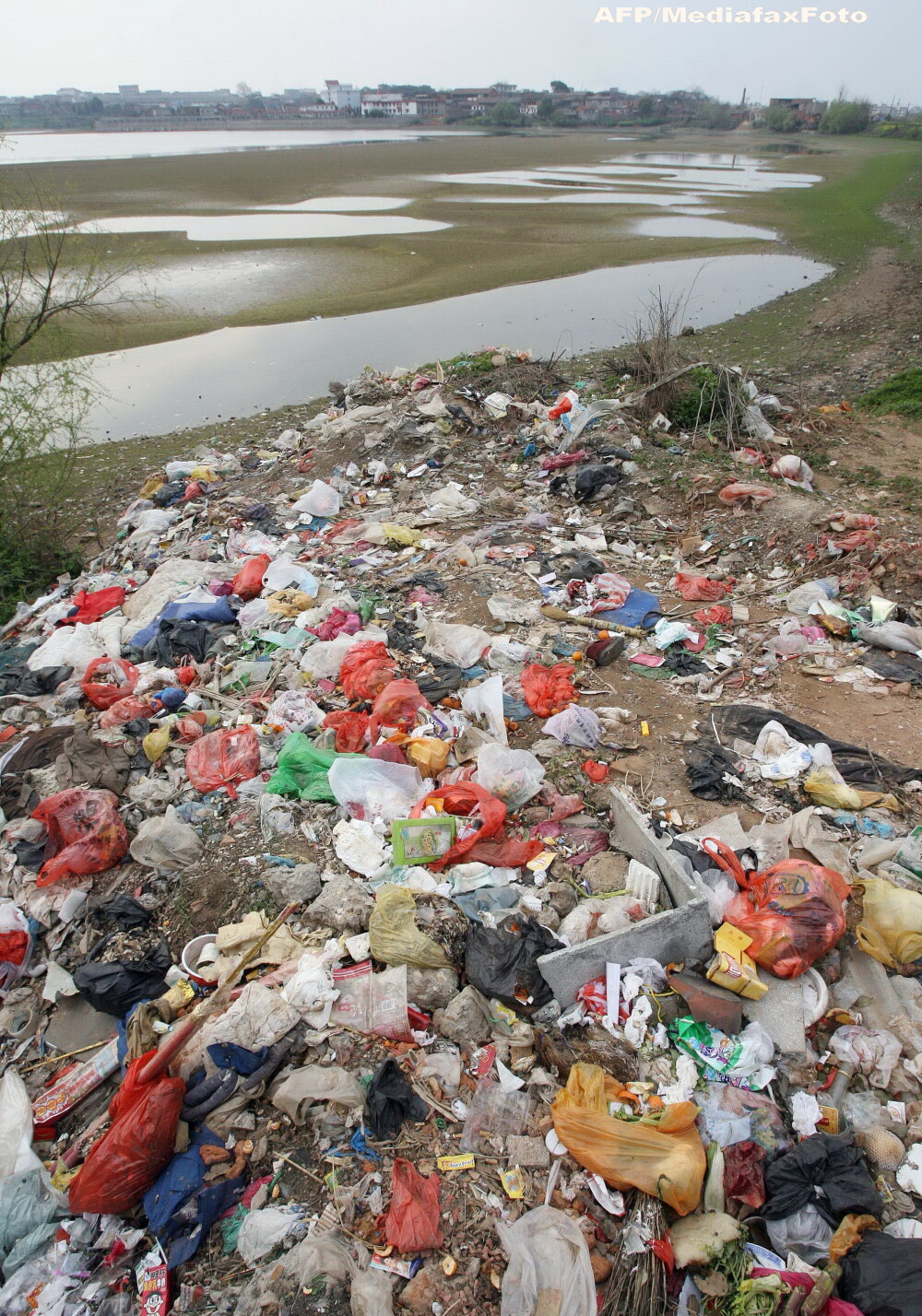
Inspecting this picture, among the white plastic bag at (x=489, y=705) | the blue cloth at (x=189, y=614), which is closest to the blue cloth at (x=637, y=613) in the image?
the white plastic bag at (x=489, y=705)

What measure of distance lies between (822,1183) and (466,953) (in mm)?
1408

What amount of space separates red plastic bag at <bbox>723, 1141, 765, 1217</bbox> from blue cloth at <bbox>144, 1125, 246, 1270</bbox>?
160 cm

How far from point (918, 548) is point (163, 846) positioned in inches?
215

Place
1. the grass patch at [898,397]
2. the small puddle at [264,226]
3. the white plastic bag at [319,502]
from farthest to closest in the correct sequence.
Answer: the small puddle at [264,226], the grass patch at [898,397], the white plastic bag at [319,502]

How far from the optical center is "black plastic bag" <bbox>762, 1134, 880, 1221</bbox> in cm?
222

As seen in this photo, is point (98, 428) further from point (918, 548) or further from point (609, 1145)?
point (609, 1145)

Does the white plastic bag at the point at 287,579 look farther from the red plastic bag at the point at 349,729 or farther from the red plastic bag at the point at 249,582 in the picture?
the red plastic bag at the point at 349,729

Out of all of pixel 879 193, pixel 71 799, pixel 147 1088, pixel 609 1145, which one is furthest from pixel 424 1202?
pixel 879 193

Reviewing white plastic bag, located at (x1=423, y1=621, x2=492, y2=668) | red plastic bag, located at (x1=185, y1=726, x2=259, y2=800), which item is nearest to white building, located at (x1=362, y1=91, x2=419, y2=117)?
white plastic bag, located at (x1=423, y1=621, x2=492, y2=668)

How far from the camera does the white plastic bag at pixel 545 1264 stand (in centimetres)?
204

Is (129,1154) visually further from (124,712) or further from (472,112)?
(472,112)

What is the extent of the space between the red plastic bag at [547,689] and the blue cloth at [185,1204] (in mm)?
2754

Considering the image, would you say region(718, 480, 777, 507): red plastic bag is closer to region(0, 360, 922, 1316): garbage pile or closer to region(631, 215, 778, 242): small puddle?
region(0, 360, 922, 1316): garbage pile

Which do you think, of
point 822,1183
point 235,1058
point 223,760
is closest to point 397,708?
point 223,760
